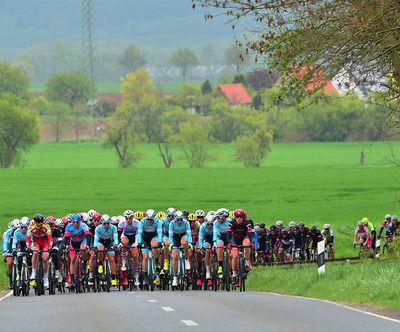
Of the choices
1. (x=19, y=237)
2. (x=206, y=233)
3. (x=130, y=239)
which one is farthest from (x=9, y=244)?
(x=206, y=233)

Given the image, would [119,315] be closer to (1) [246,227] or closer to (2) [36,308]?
(2) [36,308]

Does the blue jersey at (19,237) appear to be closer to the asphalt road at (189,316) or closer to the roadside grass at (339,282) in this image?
the asphalt road at (189,316)

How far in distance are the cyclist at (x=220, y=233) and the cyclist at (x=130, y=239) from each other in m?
2.45

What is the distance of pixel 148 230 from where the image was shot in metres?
23.4

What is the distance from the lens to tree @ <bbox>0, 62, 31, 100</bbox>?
18888 centimetres

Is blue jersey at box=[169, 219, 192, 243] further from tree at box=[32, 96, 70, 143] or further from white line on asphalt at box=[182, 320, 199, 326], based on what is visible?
tree at box=[32, 96, 70, 143]

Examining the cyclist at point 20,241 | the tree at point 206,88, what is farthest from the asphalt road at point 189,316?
the tree at point 206,88

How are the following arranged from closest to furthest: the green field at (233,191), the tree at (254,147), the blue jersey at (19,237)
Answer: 1. the blue jersey at (19,237)
2. the green field at (233,191)
3. the tree at (254,147)

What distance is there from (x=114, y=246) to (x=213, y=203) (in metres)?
46.8

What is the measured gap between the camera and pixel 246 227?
21531mm

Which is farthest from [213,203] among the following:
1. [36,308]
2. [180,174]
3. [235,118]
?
[235,118]

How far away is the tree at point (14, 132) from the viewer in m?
112

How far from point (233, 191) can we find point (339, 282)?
193 feet

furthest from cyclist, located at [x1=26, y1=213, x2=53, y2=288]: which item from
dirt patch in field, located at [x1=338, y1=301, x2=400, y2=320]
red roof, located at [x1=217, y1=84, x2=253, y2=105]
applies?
red roof, located at [x1=217, y1=84, x2=253, y2=105]
